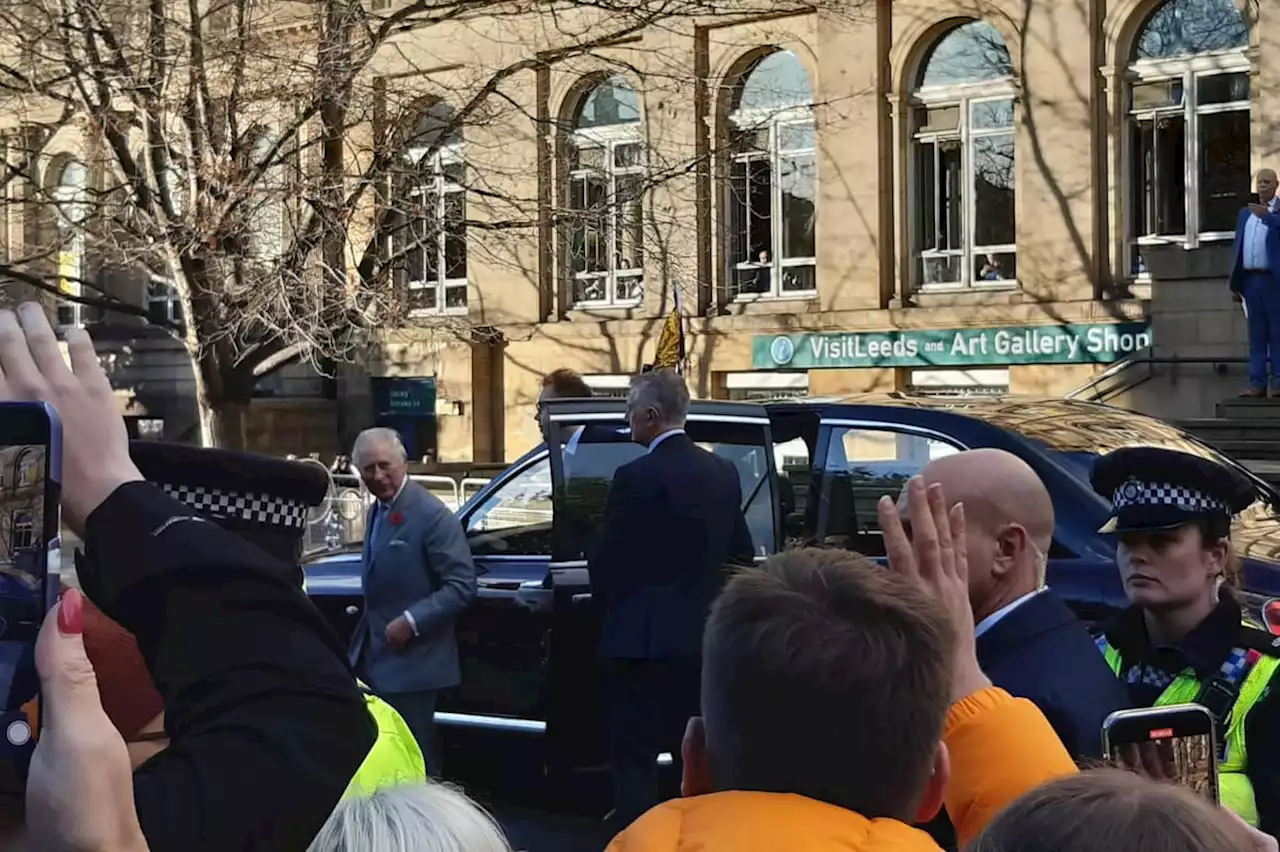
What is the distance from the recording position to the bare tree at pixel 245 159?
588 inches

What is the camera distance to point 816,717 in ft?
6.51

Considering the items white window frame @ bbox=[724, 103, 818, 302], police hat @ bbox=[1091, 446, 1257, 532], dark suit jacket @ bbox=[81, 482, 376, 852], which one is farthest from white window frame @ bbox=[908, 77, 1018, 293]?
dark suit jacket @ bbox=[81, 482, 376, 852]

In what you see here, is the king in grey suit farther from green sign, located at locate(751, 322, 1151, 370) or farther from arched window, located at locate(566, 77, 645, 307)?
arched window, located at locate(566, 77, 645, 307)

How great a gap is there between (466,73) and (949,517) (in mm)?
22512

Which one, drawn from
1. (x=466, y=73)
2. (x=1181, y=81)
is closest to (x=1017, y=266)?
(x=1181, y=81)

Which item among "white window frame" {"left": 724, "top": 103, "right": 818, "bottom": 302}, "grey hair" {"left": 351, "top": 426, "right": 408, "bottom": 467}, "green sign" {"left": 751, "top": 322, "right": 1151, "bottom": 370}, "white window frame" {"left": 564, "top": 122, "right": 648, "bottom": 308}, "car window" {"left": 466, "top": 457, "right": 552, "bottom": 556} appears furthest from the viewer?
"white window frame" {"left": 564, "top": 122, "right": 648, "bottom": 308}

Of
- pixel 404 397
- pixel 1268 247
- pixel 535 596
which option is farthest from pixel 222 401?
pixel 404 397

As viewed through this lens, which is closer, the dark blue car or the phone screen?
the phone screen

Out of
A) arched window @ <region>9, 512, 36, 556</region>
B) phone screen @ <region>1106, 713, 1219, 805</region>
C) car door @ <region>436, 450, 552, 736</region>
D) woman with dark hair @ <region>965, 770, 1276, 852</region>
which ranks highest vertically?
arched window @ <region>9, 512, 36, 556</region>

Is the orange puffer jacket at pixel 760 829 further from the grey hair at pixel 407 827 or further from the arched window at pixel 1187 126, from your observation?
the arched window at pixel 1187 126

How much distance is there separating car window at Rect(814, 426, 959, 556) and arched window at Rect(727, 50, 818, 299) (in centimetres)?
1769

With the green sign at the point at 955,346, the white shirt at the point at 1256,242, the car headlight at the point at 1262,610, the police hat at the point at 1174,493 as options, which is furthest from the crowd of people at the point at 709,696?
the green sign at the point at 955,346

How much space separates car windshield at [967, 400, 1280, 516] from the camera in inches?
259

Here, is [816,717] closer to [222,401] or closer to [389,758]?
[389,758]
